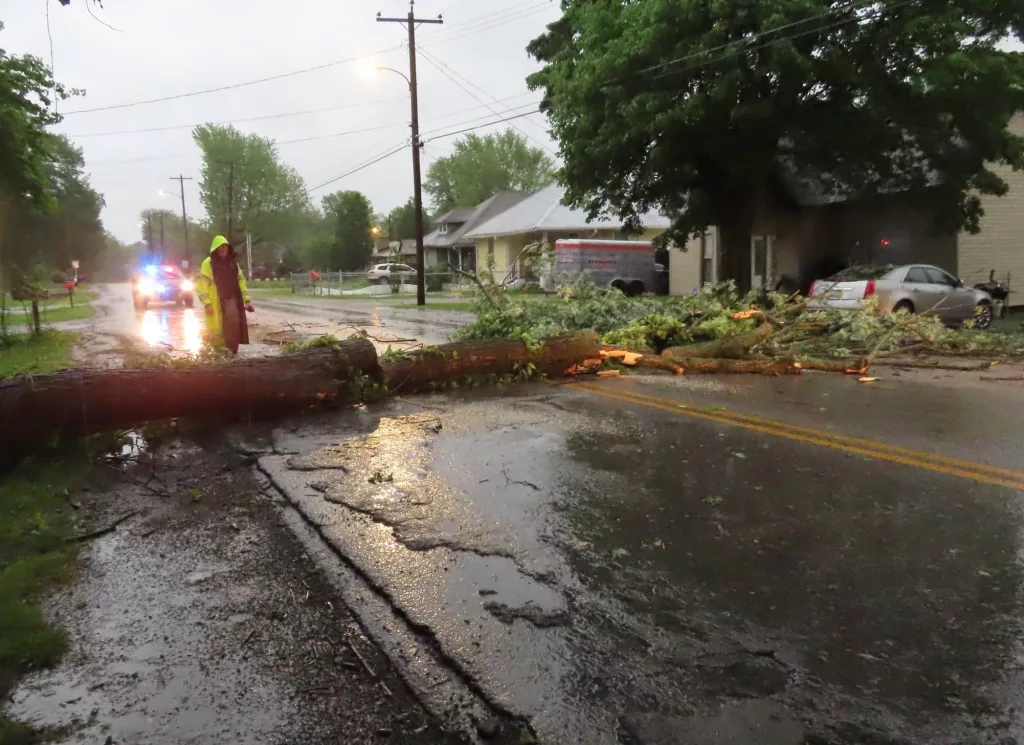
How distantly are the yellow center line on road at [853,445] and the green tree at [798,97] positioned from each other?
1165 cm

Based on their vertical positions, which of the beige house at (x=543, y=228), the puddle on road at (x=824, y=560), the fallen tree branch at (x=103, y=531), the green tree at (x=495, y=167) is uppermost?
the green tree at (x=495, y=167)

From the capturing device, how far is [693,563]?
4.04 metres

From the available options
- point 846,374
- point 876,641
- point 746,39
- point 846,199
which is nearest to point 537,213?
point 846,199

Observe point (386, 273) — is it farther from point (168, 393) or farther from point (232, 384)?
point (168, 393)

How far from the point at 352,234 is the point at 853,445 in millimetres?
61656

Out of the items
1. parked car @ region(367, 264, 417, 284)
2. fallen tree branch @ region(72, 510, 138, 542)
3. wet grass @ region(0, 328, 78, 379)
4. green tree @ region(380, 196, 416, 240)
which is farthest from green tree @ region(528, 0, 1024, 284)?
green tree @ region(380, 196, 416, 240)

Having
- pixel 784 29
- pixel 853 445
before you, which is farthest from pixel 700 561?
pixel 784 29

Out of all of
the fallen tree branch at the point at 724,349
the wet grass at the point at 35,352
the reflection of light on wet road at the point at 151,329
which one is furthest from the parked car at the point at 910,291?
the wet grass at the point at 35,352

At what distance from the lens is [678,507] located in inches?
193

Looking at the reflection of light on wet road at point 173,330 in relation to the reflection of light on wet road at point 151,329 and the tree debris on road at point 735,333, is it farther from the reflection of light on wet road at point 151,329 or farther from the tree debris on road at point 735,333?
the tree debris on road at point 735,333

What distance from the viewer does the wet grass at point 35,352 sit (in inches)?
422

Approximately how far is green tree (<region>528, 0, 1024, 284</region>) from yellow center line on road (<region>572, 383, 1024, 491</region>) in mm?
11652

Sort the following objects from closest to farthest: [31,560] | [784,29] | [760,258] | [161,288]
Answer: [31,560] < [784,29] < [161,288] < [760,258]

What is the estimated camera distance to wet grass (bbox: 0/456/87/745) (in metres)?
3.20
